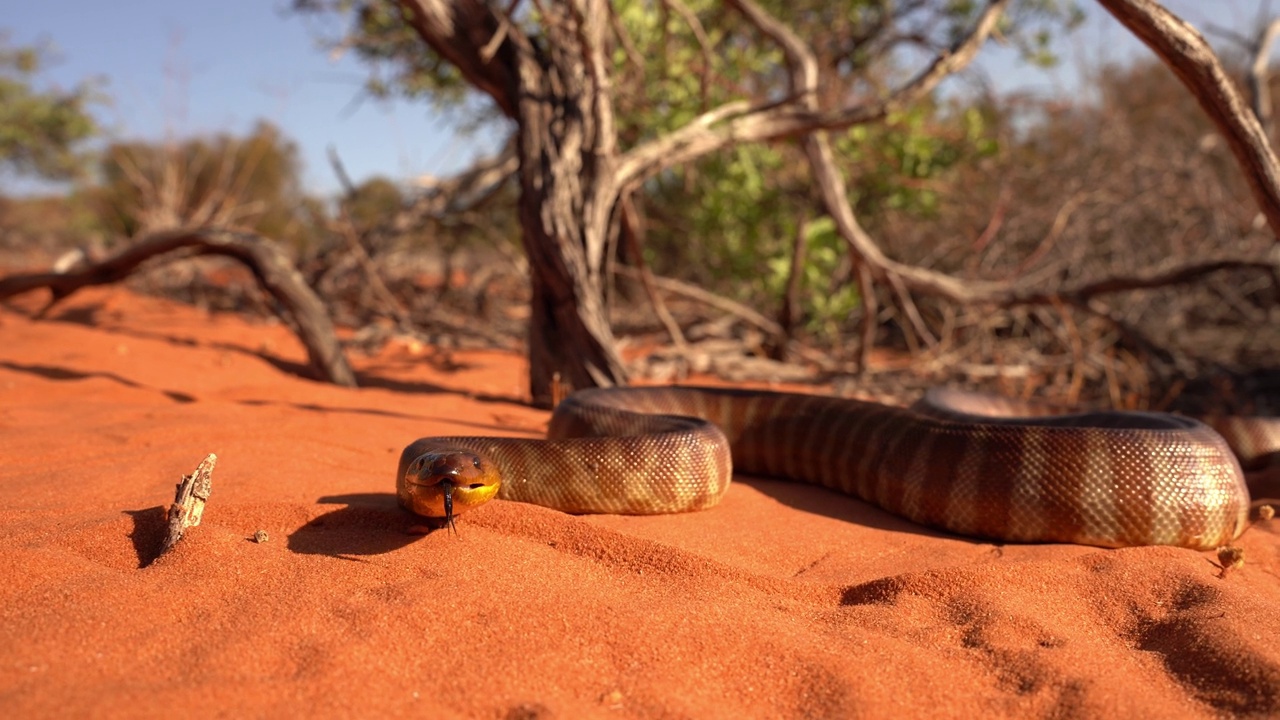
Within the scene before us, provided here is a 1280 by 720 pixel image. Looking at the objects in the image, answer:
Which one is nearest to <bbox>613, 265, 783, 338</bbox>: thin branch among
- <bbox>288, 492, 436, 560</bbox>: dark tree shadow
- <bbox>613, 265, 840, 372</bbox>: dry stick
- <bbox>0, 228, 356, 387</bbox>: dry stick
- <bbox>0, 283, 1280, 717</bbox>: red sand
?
<bbox>613, 265, 840, 372</bbox>: dry stick

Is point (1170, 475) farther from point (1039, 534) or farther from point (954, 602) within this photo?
point (954, 602)

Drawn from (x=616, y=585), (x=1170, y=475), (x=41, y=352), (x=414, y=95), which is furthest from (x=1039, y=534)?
(x=414, y=95)

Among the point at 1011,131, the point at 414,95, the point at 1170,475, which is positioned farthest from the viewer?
the point at 1011,131

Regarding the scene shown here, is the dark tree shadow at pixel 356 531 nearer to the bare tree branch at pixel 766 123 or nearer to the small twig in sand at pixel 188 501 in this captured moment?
the small twig in sand at pixel 188 501

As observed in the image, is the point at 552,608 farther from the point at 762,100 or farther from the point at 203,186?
the point at 203,186

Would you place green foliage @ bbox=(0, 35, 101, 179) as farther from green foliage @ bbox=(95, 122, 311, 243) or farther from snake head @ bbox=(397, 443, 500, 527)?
snake head @ bbox=(397, 443, 500, 527)

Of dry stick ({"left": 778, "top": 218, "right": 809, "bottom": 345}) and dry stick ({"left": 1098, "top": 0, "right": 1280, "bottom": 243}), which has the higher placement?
dry stick ({"left": 1098, "top": 0, "right": 1280, "bottom": 243})
